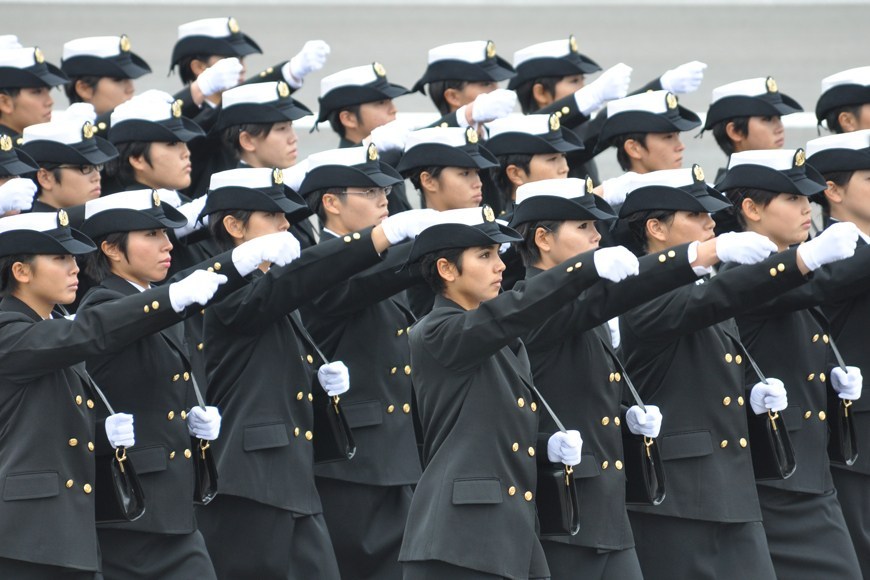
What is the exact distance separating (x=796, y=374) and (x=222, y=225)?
7.61ft

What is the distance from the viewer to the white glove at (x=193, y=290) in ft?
19.2

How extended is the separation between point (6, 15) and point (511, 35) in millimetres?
4177

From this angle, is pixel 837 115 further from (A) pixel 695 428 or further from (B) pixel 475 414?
(B) pixel 475 414

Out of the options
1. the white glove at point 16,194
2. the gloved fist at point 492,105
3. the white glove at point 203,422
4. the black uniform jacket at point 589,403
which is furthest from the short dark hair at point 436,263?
the gloved fist at point 492,105

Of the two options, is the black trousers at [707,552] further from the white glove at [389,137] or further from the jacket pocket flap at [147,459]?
the white glove at [389,137]

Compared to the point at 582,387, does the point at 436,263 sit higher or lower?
higher

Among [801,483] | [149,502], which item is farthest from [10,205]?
[801,483]

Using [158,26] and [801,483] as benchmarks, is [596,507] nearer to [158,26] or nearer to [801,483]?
[801,483]

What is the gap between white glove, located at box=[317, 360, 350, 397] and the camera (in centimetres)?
701

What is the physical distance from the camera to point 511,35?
15.4 meters

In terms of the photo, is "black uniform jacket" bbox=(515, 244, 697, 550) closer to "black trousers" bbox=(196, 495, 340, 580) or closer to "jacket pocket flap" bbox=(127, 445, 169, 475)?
"black trousers" bbox=(196, 495, 340, 580)

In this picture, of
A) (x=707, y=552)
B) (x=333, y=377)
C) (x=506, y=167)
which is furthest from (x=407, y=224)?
(x=506, y=167)

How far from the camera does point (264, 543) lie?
696cm

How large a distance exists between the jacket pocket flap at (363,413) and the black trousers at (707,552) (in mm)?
1252
